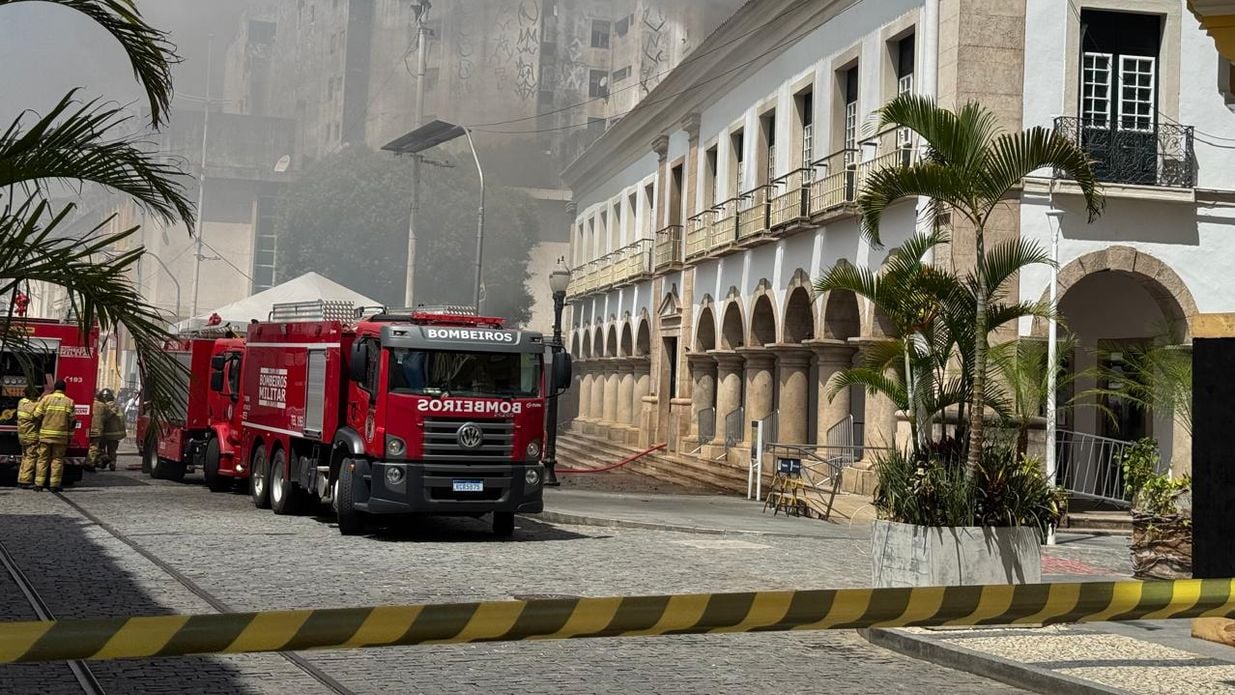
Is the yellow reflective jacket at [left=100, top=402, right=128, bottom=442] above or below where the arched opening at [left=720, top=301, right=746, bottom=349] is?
below

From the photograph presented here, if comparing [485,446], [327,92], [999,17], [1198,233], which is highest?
[327,92]

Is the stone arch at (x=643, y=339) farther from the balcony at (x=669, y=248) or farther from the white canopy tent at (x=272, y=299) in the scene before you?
the white canopy tent at (x=272, y=299)

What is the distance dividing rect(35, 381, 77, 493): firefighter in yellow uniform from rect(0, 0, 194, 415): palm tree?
14625 mm

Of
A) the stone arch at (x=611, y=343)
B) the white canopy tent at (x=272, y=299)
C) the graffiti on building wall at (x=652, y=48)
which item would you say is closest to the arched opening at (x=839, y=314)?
the white canopy tent at (x=272, y=299)

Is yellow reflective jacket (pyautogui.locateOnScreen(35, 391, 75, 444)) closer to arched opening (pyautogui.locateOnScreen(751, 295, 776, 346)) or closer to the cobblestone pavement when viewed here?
the cobblestone pavement

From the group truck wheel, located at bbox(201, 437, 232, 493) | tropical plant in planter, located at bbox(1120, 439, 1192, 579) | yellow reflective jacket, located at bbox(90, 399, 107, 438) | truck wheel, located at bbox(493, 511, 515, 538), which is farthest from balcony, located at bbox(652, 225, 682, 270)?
tropical plant in planter, located at bbox(1120, 439, 1192, 579)

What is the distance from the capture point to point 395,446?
1667 centimetres

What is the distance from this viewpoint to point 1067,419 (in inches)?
940

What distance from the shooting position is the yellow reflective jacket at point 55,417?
21.8 meters

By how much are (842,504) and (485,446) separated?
25.3 feet

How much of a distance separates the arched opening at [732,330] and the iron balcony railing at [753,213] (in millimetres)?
2335

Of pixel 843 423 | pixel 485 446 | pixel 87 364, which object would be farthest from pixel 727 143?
pixel 485 446

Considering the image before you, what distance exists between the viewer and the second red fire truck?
16.7 meters

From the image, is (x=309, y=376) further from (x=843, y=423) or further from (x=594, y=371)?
(x=594, y=371)
